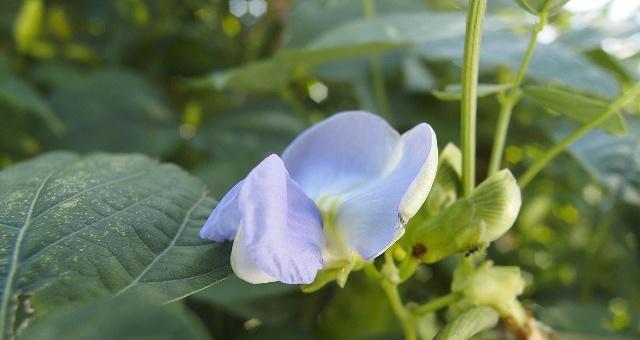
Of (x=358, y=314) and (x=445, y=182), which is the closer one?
(x=445, y=182)

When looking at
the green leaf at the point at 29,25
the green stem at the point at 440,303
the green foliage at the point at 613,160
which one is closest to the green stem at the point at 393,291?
the green stem at the point at 440,303

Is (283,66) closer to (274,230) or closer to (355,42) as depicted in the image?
(355,42)

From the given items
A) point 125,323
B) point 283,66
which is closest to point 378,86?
point 283,66

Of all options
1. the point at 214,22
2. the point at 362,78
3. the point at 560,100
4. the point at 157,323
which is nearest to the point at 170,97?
the point at 214,22

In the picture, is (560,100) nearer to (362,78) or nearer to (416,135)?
(416,135)

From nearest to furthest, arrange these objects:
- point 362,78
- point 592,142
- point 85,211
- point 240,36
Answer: point 85,211
point 592,142
point 362,78
point 240,36

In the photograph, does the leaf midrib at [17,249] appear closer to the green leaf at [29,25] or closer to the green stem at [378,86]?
the green stem at [378,86]
